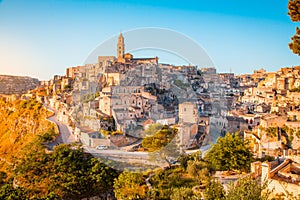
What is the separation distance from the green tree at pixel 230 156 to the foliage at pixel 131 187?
252 cm

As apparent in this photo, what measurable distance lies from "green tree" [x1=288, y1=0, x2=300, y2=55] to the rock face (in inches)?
1978

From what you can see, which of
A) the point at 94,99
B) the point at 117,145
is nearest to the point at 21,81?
the point at 94,99

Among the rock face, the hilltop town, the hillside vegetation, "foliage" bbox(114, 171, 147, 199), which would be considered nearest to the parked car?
the hilltop town

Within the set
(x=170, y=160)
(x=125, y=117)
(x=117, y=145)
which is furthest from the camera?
(x=125, y=117)

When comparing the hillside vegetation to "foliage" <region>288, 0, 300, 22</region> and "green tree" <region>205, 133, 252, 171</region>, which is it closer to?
"green tree" <region>205, 133, 252, 171</region>

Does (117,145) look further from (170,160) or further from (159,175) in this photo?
(159,175)

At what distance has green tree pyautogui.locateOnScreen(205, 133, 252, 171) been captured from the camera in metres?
7.91

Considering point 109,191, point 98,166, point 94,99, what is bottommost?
point 109,191

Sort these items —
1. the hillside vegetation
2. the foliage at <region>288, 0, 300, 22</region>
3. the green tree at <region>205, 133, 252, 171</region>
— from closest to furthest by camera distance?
the foliage at <region>288, 0, 300, 22</region> → the green tree at <region>205, 133, 252, 171</region> → the hillside vegetation

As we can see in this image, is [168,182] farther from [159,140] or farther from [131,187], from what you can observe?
[159,140]

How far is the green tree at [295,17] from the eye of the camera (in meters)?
4.93

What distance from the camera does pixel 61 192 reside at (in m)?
9.73

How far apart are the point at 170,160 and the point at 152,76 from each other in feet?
21.1

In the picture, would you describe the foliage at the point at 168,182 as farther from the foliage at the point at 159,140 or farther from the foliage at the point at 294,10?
the foliage at the point at 294,10
